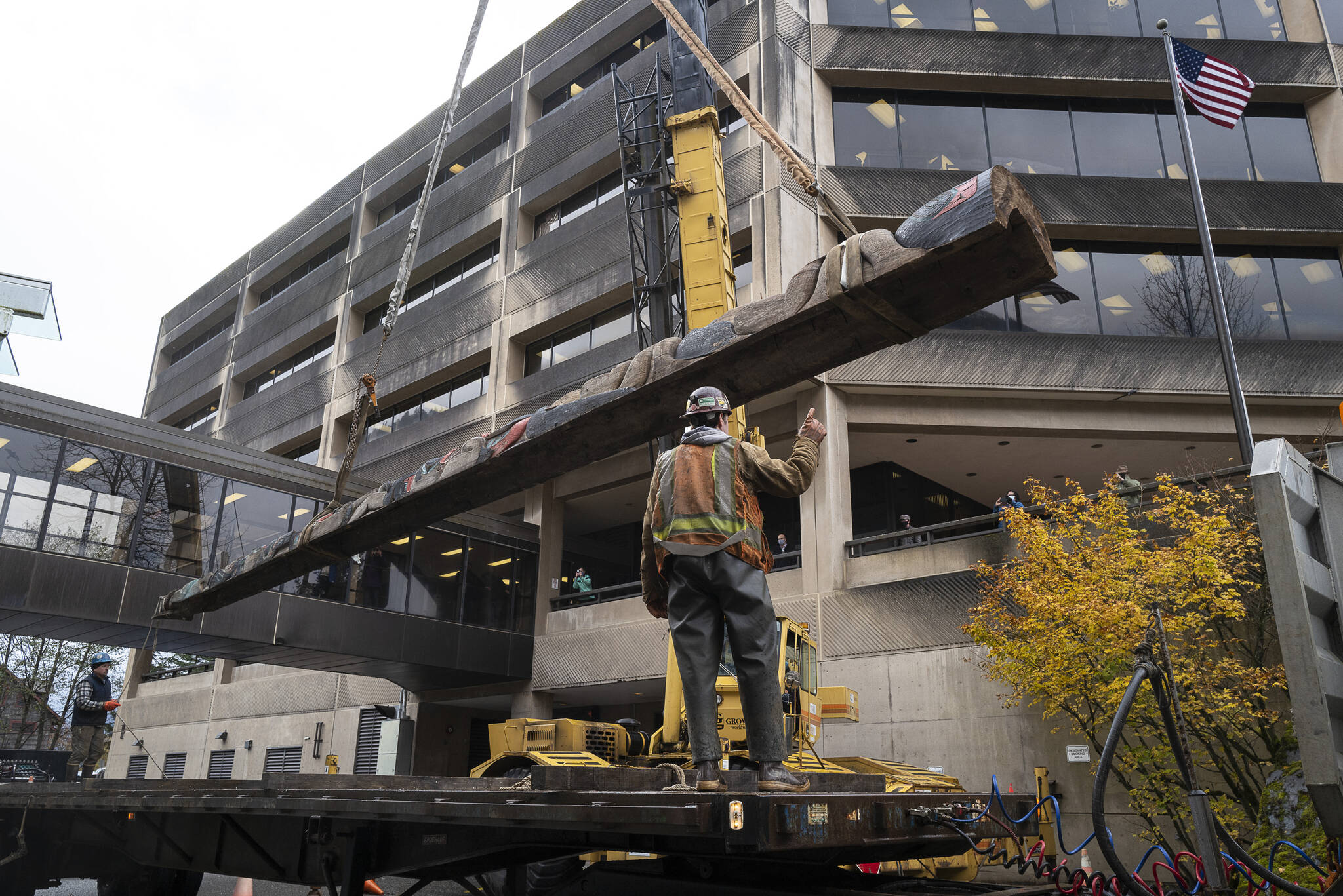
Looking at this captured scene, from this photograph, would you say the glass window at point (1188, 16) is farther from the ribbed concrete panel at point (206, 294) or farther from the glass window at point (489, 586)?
the ribbed concrete panel at point (206, 294)

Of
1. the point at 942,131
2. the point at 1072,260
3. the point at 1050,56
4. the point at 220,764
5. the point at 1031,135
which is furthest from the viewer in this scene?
the point at 220,764

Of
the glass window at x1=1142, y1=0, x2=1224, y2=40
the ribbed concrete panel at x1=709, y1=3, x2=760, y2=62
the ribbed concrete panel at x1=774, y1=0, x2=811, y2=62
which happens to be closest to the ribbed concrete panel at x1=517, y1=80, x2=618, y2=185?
the ribbed concrete panel at x1=709, y1=3, x2=760, y2=62

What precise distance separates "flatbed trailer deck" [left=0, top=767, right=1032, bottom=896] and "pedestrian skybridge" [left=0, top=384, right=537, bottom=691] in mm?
12066

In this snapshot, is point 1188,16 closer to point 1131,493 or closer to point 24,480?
point 1131,493

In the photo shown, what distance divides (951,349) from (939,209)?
17595mm

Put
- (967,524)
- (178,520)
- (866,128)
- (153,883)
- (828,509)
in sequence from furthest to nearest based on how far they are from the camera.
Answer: (866,128) < (828,509) < (178,520) < (967,524) < (153,883)

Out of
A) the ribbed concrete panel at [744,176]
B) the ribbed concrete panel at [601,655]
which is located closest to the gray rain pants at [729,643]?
the ribbed concrete panel at [601,655]

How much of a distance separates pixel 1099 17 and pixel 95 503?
26.5m

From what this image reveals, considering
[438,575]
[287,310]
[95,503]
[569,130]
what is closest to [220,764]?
[438,575]

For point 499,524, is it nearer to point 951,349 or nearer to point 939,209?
point 951,349

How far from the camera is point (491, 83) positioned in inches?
1344

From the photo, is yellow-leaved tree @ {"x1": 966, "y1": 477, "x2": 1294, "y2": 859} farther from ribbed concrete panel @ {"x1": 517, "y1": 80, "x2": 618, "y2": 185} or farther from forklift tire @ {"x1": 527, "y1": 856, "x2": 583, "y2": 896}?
ribbed concrete panel @ {"x1": 517, "y1": 80, "x2": 618, "y2": 185}

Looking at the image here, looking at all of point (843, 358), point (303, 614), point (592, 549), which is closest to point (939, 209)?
point (843, 358)

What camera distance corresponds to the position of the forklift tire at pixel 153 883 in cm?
646
